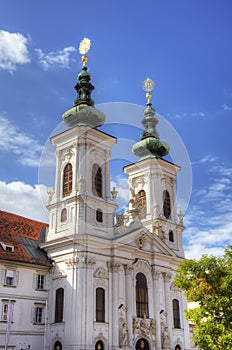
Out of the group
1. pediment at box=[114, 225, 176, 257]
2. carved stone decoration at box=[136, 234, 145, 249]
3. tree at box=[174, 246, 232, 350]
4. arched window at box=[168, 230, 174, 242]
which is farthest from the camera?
arched window at box=[168, 230, 174, 242]

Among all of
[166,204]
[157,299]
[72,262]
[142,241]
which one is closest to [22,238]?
[72,262]

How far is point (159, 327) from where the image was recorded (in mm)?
38000

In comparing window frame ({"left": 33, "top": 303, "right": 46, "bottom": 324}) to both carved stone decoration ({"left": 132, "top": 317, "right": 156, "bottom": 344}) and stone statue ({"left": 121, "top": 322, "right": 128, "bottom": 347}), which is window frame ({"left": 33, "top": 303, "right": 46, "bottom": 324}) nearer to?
stone statue ({"left": 121, "top": 322, "right": 128, "bottom": 347})

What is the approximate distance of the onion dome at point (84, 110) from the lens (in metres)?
40.2

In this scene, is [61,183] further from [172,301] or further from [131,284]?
[172,301]

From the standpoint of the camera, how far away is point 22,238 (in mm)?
36438

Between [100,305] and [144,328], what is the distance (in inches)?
187

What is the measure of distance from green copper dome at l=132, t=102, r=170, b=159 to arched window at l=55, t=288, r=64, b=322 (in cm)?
1898

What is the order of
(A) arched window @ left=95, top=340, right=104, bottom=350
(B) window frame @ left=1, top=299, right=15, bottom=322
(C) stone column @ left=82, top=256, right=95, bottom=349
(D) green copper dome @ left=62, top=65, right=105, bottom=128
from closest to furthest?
(B) window frame @ left=1, top=299, right=15, bottom=322
(C) stone column @ left=82, top=256, right=95, bottom=349
(A) arched window @ left=95, top=340, right=104, bottom=350
(D) green copper dome @ left=62, top=65, right=105, bottom=128

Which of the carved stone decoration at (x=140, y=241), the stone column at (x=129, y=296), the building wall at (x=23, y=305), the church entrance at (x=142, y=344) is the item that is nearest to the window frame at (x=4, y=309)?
the building wall at (x=23, y=305)

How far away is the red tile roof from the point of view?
1341 inches

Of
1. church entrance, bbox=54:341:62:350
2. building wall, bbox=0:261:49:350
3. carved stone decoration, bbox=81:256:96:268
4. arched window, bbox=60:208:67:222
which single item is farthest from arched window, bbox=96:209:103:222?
church entrance, bbox=54:341:62:350

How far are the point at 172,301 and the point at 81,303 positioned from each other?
11.7 m

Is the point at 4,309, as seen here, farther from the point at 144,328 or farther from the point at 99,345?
the point at 144,328
